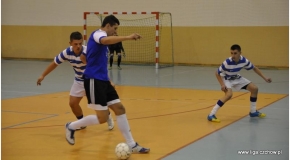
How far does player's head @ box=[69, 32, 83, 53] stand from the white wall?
1329 cm

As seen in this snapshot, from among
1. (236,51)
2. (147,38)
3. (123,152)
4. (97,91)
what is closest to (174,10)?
(147,38)

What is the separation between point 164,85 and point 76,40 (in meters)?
6.95

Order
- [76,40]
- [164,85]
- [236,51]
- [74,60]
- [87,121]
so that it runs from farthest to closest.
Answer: [164,85] → [236,51] → [74,60] → [76,40] → [87,121]

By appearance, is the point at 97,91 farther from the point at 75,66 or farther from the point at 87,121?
the point at 75,66

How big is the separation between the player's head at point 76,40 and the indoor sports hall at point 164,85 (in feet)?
4.06

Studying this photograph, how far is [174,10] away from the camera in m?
20.9

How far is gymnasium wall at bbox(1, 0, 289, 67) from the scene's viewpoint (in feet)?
63.1

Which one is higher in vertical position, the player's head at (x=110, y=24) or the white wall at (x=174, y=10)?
the white wall at (x=174, y=10)

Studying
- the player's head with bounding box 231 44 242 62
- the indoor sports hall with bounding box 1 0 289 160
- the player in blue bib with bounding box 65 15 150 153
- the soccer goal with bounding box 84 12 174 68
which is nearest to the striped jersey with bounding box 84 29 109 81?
the player in blue bib with bounding box 65 15 150 153

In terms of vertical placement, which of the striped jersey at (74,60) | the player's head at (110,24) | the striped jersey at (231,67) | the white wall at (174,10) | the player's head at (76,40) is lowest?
the striped jersey at (231,67)

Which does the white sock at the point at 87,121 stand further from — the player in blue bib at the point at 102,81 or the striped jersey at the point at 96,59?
the striped jersey at the point at 96,59

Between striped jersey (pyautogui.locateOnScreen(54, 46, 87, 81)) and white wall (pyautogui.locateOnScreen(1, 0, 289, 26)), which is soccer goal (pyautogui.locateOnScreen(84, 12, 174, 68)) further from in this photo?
striped jersey (pyautogui.locateOnScreen(54, 46, 87, 81))

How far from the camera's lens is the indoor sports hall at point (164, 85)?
19.9 feet

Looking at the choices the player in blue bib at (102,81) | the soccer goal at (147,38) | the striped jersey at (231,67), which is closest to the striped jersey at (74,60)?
the player in blue bib at (102,81)
